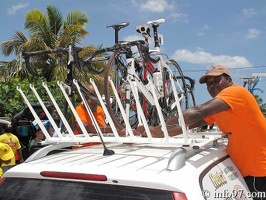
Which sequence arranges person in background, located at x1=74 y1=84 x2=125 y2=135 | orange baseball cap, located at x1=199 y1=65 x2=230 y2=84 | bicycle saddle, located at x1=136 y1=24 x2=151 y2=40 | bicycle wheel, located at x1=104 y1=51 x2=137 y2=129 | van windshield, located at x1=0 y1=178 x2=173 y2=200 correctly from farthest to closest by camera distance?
bicycle saddle, located at x1=136 y1=24 x2=151 y2=40 → person in background, located at x1=74 y1=84 x2=125 y2=135 → bicycle wheel, located at x1=104 y1=51 x2=137 y2=129 → orange baseball cap, located at x1=199 y1=65 x2=230 y2=84 → van windshield, located at x1=0 y1=178 x2=173 y2=200

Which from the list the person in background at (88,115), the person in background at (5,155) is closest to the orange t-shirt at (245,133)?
the person in background at (88,115)

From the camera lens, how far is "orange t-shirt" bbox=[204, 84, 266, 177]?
2.77 meters

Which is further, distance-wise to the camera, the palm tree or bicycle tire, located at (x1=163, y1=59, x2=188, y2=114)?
the palm tree

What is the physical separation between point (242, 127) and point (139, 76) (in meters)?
1.68

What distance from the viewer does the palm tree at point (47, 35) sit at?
16078 millimetres

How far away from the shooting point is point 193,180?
2068 millimetres

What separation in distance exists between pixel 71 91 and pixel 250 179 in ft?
6.57

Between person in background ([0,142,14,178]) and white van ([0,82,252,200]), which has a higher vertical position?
white van ([0,82,252,200])

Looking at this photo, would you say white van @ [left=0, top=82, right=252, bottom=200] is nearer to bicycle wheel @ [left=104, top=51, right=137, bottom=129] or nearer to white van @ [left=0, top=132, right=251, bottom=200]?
white van @ [left=0, top=132, right=251, bottom=200]

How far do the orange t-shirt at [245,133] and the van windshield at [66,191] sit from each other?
1.07 meters

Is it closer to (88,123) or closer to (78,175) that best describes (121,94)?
(88,123)

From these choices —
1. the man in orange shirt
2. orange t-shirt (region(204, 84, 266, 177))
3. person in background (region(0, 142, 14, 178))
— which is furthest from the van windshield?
person in background (region(0, 142, 14, 178))

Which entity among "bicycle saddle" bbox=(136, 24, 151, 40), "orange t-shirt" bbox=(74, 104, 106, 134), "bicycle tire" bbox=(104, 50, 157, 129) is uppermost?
"bicycle saddle" bbox=(136, 24, 151, 40)

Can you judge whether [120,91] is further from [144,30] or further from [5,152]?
[5,152]
